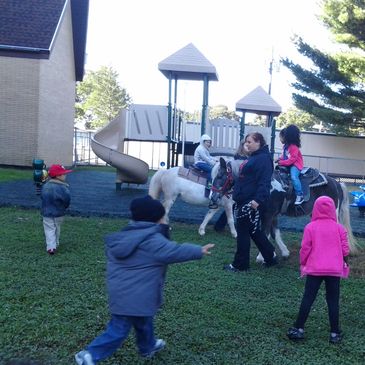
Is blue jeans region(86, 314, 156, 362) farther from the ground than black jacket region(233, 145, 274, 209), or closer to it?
closer to it

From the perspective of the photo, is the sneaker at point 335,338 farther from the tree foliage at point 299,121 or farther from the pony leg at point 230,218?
the tree foliage at point 299,121

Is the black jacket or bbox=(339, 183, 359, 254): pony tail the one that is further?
bbox=(339, 183, 359, 254): pony tail

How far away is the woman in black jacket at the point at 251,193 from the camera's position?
6.33 m

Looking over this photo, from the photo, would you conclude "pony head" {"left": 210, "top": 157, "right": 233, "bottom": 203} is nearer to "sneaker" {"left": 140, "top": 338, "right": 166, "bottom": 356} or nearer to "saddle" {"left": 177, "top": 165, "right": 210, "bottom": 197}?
"saddle" {"left": 177, "top": 165, "right": 210, "bottom": 197}

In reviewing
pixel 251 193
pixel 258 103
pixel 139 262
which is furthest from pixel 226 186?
pixel 258 103

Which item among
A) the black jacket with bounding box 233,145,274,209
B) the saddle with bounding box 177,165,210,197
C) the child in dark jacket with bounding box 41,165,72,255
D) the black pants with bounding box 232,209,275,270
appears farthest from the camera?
the saddle with bounding box 177,165,210,197

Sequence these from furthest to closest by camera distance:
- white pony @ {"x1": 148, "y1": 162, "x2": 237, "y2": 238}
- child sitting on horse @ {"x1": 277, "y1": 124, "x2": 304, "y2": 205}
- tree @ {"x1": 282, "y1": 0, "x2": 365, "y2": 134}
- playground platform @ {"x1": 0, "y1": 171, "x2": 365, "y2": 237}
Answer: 1. tree @ {"x1": 282, "y1": 0, "x2": 365, "y2": 134}
2. playground platform @ {"x1": 0, "y1": 171, "x2": 365, "y2": 237}
3. white pony @ {"x1": 148, "y1": 162, "x2": 237, "y2": 238}
4. child sitting on horse @ {"x1": 277, "y1": 124, "x2": 304, "y2": 205}

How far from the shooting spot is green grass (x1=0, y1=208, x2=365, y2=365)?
162 inches

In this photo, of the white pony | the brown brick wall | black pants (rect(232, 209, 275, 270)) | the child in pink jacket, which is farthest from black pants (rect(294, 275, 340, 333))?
the brown brick wall

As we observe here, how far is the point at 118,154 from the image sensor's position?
1483cm

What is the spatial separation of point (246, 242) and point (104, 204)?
6.70 metres

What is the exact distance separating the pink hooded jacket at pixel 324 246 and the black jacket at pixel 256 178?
5.57ft

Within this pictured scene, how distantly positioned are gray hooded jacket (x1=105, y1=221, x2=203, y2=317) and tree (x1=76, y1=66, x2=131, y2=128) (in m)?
62.3

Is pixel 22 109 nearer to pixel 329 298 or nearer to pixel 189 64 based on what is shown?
pixel 189 64
